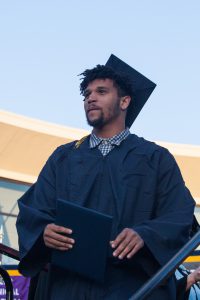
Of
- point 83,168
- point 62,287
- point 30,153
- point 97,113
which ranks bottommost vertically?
point 30,153

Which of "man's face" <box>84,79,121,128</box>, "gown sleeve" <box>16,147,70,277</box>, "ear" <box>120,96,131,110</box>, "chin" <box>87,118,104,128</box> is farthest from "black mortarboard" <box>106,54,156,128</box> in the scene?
"gown sleeve" <box>16,147,70,277</box>

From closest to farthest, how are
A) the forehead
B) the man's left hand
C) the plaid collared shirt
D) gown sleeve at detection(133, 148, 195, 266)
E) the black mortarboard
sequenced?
the man's left hand, gown sleeve at detection(133, 148, 195, 266), the plaid collared shirt, the forehead, the black mortarboard

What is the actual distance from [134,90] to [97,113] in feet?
1.12

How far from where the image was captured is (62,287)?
2830 millimetres

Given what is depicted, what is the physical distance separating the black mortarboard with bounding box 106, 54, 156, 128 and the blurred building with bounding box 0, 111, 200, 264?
50.4ft

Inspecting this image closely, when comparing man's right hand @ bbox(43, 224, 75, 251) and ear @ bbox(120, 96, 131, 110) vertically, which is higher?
ear @ bbox(120, 96, 131, 110)

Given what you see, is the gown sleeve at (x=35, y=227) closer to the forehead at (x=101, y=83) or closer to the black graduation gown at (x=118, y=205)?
the black graduation gown at (x=118, y=205)

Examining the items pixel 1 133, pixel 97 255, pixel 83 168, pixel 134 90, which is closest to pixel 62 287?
pixel 97 255

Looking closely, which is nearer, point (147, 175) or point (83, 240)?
point (83, 240)

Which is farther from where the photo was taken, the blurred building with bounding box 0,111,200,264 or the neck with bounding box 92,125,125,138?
the blurred building with bounding box 0,111,200,264

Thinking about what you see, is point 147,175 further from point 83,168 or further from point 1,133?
point 1,133

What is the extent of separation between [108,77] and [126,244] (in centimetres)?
99

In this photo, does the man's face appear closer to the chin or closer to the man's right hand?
the chin

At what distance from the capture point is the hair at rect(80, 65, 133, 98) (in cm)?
330
